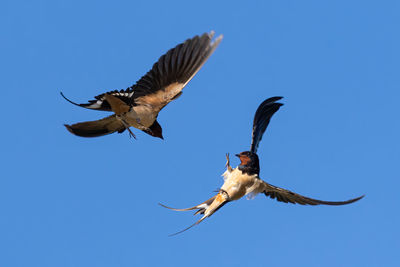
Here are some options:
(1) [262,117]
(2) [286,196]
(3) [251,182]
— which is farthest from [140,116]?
(2) [286,196]

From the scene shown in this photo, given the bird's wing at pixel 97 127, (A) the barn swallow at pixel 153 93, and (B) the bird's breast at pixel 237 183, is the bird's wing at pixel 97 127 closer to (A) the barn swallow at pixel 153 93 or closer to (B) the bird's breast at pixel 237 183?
(A) the barn swallow at pixel 153 93

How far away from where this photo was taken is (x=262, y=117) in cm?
756

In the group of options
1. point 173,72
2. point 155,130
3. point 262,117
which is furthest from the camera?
point 155,130

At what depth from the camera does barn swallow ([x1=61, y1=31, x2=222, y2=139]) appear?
7152 millimetres

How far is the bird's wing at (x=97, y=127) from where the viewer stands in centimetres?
789

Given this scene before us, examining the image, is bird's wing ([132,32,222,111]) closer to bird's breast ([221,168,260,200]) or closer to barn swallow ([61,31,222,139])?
barn swallow ([61,31,222,139])

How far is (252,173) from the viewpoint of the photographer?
7.28m

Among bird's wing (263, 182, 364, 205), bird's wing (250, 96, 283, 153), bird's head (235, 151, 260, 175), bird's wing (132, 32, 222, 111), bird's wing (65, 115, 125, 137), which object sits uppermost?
bird's wing (65, 115, 125, 137)

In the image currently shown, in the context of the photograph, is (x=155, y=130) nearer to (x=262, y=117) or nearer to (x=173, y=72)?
(x=173, y=72)

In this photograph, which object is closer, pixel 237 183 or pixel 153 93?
pixel 237 183

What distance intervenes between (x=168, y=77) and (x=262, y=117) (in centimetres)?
109

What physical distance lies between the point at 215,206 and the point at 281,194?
2.71ft

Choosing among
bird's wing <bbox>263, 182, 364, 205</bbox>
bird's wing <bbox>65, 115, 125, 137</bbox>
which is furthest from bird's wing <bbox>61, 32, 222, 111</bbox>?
bird's wing <bbox>263, 182, 364, 205</bbox>

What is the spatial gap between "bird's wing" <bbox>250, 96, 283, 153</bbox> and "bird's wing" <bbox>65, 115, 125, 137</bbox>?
5.55 ft
